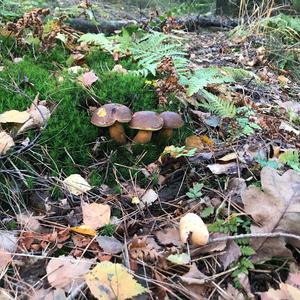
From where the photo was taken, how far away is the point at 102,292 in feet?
5.19

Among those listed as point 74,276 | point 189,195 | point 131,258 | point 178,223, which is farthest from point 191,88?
point 74,276

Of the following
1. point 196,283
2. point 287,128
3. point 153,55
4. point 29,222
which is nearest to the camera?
point 196,283

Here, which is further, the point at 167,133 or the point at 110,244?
the point at 167,133

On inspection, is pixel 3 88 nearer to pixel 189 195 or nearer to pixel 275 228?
pixel 189 195

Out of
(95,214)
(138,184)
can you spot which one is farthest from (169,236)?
(138,184)

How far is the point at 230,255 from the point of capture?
183 cm

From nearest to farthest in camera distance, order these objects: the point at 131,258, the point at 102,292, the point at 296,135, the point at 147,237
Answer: the point at 102,292 < the point at 131,258 < the point at 147,237 < the point at 296,135

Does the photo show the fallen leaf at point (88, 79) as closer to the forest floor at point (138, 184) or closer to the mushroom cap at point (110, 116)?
the forest floor at point (138, 184)

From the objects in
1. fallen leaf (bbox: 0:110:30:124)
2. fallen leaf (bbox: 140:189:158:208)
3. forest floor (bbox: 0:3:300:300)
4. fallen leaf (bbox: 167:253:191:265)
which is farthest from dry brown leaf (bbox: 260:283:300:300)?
fallen leaf (bbox: 0:110:30:124)

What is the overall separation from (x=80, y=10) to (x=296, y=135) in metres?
3.72

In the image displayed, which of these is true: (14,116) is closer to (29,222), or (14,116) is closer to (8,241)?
(29,222)

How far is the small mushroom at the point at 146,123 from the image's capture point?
2.49 meters

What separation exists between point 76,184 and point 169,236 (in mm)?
688

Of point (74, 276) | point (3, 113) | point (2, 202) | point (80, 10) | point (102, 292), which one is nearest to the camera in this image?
point (102, 292)
